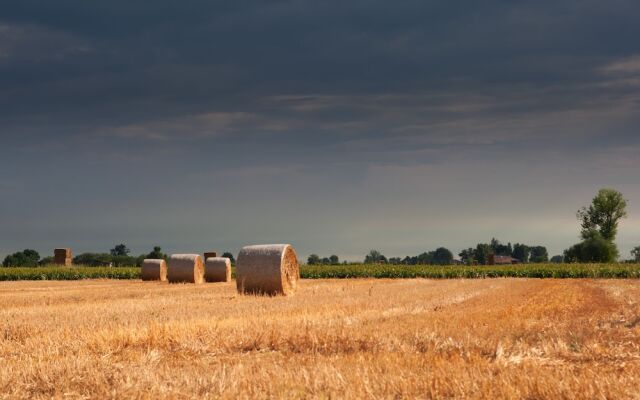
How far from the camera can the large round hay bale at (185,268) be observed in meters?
35.2

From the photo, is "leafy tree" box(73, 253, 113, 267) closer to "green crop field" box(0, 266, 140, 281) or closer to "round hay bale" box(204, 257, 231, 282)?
"green crop field" box(0, 266, 140, 281)

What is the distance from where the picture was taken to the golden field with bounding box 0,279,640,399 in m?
7.25

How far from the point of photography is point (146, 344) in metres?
10.6

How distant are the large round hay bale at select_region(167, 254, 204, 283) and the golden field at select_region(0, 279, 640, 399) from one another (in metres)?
19.8

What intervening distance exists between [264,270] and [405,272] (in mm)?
27117

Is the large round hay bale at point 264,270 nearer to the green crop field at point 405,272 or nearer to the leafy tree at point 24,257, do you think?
the green crop field at point 405,272

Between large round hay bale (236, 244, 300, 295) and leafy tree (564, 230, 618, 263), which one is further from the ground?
leafy tree (564, 230, 618, 263)

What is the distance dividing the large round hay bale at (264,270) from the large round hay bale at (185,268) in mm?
12401

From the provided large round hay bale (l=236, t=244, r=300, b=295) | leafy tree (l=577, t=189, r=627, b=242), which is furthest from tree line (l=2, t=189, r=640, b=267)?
large round hay bale (l=236, t=244, r=300, b=295)

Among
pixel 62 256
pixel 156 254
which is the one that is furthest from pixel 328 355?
pixel 156 254

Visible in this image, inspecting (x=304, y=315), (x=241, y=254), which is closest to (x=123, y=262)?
(x=241, y=254)

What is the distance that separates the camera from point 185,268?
3522 cm

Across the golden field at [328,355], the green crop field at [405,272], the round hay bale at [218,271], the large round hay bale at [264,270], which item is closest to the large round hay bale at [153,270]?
the round hay bale at [218,271]

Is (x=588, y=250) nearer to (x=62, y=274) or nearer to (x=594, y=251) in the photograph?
(x=594, y=251)
